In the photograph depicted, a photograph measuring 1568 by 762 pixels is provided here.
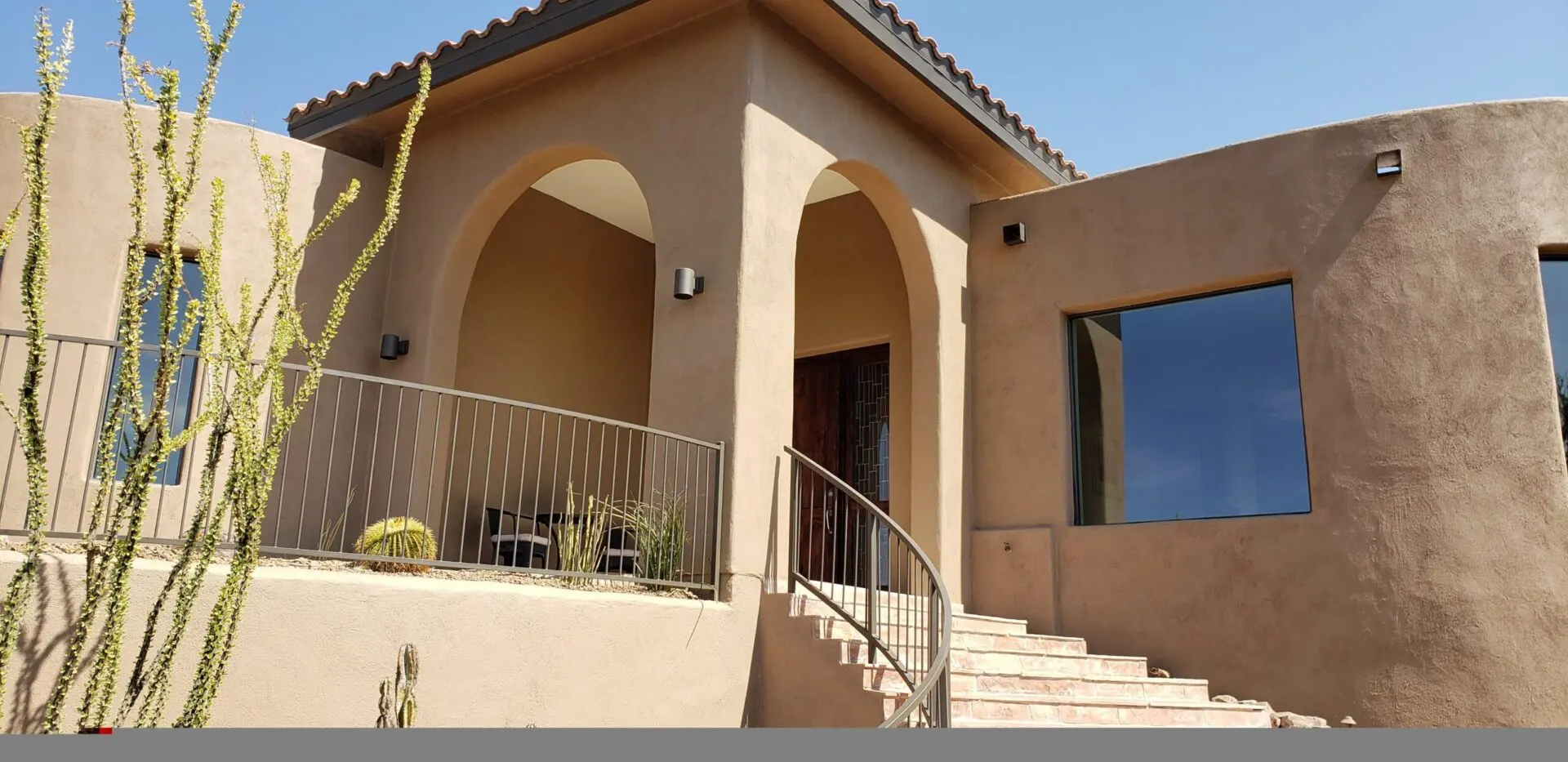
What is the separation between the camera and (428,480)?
9102 millimetres

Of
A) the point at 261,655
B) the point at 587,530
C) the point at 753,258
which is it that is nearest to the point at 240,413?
the point at 261,655

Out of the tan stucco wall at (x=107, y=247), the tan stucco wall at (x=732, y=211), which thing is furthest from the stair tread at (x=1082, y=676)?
the tan stucco wall at (x=107, y=247)

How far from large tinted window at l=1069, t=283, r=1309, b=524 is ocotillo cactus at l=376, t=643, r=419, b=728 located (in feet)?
17.9

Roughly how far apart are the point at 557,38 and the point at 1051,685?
566 cm

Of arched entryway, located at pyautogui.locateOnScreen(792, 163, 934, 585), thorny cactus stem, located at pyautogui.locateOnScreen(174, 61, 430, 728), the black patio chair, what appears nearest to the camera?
thorny cactus stem, located at pyautogui.locateOnScreen(174, 61, 430, 728)

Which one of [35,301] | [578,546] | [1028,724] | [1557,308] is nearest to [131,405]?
[35,301]

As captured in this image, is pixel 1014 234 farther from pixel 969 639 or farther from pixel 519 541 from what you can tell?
pixel 519 541

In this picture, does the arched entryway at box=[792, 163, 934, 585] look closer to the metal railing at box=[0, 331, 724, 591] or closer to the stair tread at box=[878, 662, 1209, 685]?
the metal railing at box=[0, 331, 724, 591]

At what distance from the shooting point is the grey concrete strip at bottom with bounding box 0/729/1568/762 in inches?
156

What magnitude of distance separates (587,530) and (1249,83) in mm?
9588

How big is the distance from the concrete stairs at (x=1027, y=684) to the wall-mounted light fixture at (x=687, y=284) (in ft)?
7.10

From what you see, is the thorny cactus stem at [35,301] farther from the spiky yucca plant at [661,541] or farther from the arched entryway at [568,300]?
the arched entryway at [568,300]

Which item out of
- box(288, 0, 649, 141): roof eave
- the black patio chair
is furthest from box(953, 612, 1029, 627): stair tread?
box(288, 0, 649, 141): roof eave

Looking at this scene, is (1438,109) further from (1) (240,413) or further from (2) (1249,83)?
(1) (240,413)
